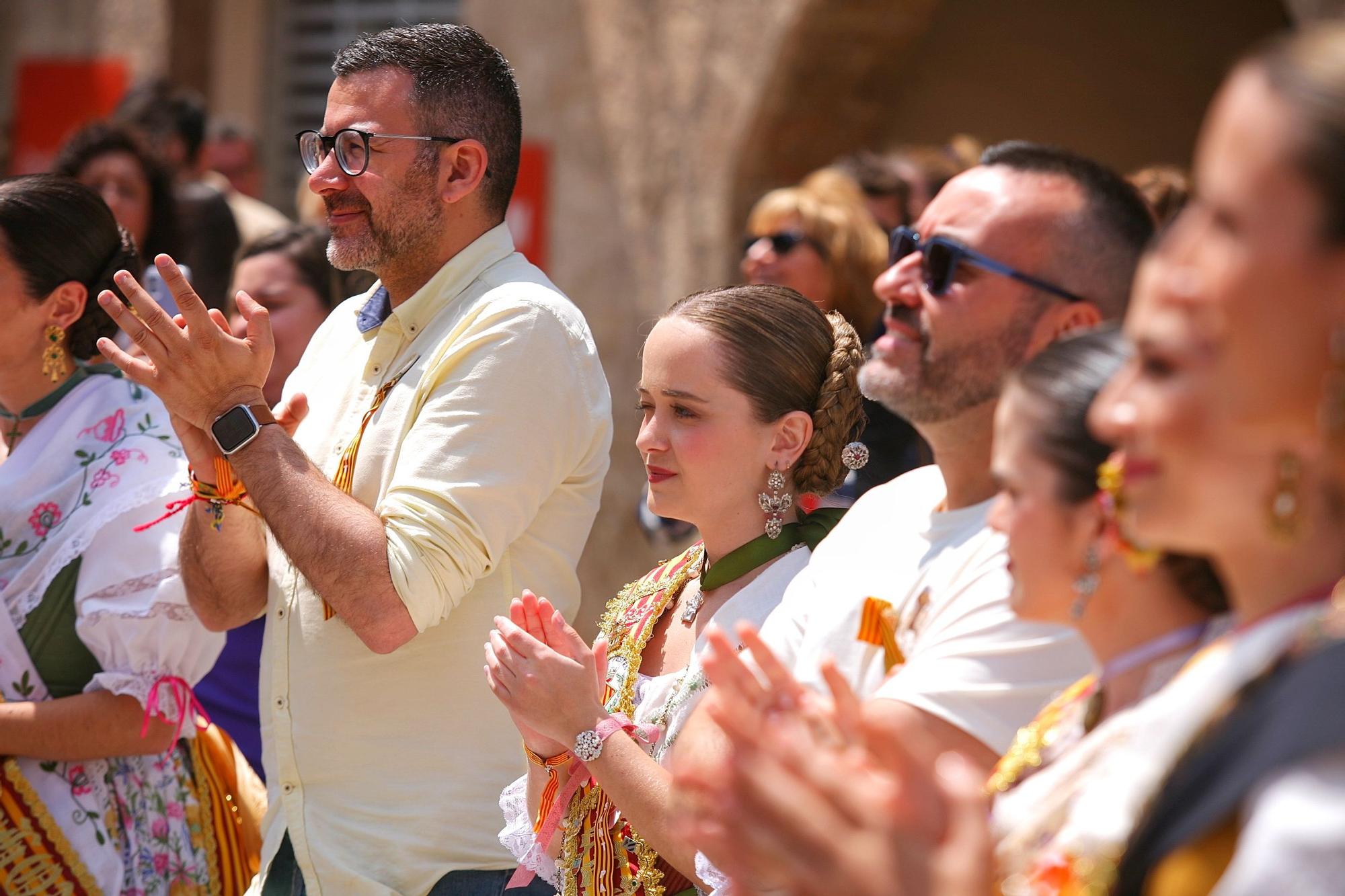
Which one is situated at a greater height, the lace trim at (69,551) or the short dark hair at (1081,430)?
the short dark hair at (1081,430)

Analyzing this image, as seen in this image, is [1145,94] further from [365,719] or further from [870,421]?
[365,719]

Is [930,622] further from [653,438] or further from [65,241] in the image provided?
[65,241]

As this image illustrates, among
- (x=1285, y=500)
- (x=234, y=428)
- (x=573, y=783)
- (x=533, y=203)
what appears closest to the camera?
(x=1285, y=500)

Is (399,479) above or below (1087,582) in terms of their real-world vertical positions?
below

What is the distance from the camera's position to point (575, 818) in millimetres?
2367

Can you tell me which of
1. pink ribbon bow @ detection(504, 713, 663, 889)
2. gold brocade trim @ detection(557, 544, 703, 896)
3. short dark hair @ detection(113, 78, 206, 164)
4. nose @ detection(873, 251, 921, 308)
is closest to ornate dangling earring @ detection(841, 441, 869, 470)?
gold brocade trim @ detection(557, 544, 703, 896)

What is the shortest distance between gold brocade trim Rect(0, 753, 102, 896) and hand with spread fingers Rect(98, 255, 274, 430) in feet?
2.97

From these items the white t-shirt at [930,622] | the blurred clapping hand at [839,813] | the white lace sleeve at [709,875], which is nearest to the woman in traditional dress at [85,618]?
the white lace sleeve at [709,875]

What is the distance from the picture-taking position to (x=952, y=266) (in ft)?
6.62

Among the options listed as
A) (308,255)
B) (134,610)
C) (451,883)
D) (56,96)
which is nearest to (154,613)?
(134,610)

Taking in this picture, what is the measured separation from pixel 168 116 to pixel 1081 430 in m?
5.74

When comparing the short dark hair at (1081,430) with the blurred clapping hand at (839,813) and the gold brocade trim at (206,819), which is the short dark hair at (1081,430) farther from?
the gold brocade trim at (206,819)

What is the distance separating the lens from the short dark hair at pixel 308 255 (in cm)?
405

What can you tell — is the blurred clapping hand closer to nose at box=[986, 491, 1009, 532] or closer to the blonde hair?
nose at box=[986, 491, 1009, 532]
